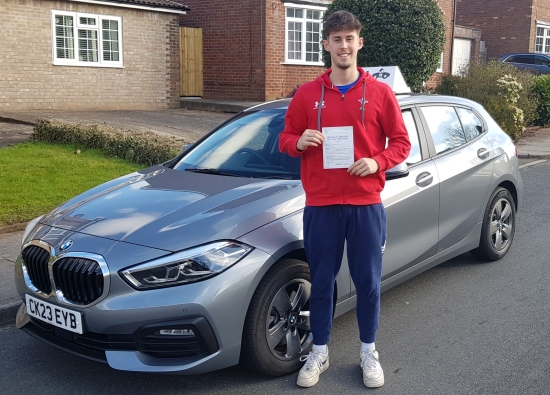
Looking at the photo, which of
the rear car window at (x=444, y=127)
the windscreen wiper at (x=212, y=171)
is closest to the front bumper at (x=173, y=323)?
the windscreen wiper at (x=212, y=171)

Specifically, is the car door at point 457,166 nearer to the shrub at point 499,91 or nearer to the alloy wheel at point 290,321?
the alloy wheel at point 290,321

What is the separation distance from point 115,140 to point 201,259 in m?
7.70

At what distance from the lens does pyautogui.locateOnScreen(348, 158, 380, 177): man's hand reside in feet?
11.3

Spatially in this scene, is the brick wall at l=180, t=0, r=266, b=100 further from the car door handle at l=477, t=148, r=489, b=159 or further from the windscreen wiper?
the windscreen wiper

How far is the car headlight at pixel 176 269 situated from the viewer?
3.45 m

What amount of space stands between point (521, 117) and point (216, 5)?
10.2 metres

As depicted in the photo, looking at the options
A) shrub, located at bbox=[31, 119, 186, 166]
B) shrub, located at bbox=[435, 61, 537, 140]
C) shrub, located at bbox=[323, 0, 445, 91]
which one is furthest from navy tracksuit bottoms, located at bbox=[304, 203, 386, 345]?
shrub, located at bbox=[435, 61, 537, 140]

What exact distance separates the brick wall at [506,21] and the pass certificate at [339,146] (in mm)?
30253

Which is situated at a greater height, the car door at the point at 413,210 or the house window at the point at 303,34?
the house window at the point at 303,34

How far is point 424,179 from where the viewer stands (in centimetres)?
489

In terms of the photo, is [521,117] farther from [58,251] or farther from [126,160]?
[58,251]

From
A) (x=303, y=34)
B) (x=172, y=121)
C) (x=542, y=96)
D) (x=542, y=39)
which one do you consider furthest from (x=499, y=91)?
(x=542, y=39)

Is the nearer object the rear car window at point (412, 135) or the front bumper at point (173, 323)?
the front bumper at point (173, 323)

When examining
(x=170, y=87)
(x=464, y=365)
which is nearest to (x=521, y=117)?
(x=170, y=87)
